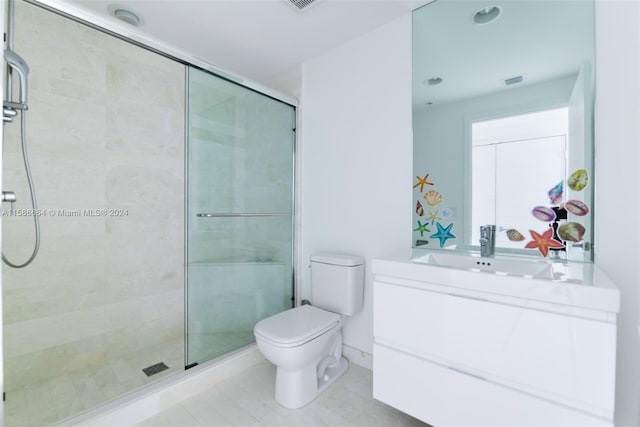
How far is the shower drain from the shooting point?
1.86 meters

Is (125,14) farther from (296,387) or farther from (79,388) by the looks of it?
(296,387)

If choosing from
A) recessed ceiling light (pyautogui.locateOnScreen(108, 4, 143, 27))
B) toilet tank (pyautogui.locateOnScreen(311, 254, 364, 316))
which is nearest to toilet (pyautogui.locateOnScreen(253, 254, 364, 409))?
toilet tank (pyautogui.locateOnScreen(311, 254, 364, 316))

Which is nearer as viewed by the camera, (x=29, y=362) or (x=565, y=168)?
(x=565, y=168)

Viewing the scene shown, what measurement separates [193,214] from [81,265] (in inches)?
34.7

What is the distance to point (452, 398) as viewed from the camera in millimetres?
1204

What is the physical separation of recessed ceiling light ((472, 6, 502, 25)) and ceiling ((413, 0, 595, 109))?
0.07 feet

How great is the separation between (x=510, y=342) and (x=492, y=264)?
0.47 meters

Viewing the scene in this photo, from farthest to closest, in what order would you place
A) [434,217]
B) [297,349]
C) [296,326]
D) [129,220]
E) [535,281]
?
[129,220]
[434,217]
[296,326]
[297,349]
[535,281]

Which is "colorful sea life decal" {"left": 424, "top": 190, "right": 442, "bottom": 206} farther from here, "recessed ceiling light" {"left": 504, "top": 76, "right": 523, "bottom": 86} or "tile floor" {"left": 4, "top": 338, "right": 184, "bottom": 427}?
"tile floor" {"left": 4, "top": 338, "right": 184, "bottom": 427}

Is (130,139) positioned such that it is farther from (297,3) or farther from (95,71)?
(297,3)

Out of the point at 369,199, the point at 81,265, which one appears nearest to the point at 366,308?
the point at 369,199

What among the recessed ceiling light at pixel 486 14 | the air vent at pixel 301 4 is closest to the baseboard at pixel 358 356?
the recessed ceiling light at pixel 486 14

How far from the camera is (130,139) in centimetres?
219

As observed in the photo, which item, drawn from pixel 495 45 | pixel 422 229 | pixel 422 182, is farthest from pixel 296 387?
pixel 495 45
